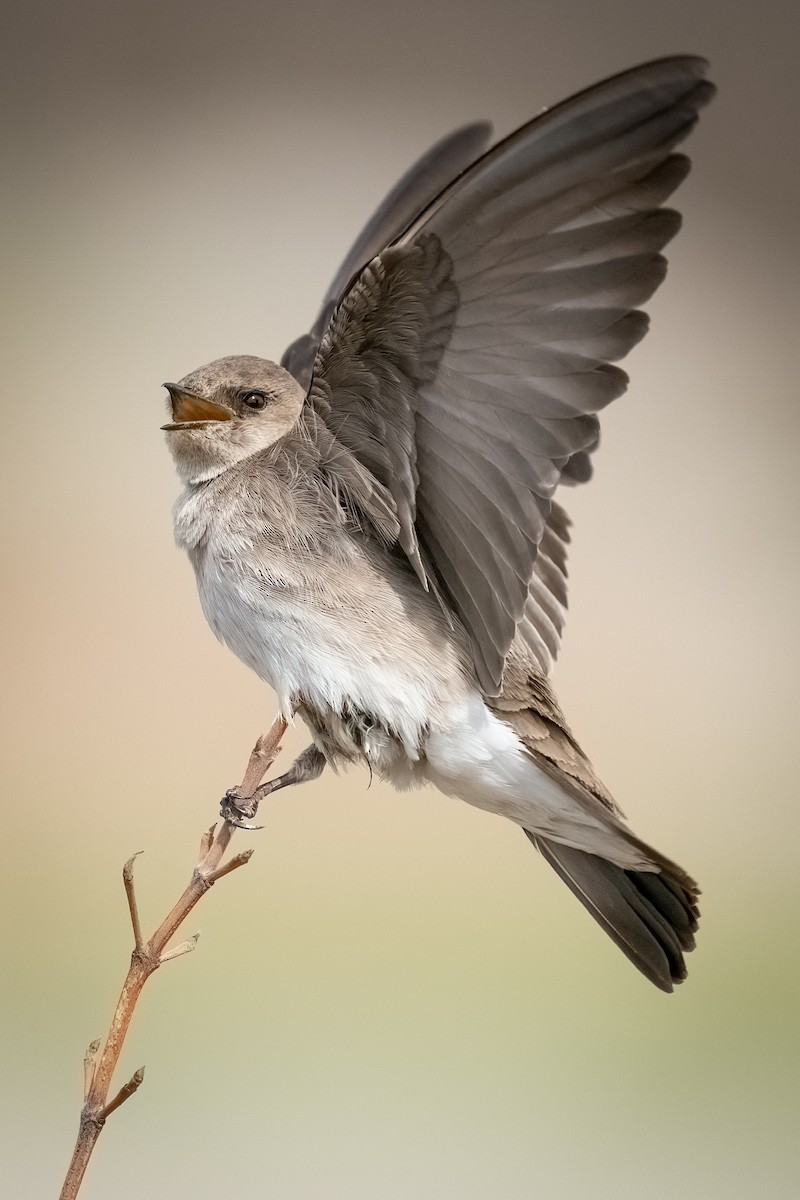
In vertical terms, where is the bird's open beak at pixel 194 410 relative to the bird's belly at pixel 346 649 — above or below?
above

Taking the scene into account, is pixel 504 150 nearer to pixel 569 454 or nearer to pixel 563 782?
pixel 569 454

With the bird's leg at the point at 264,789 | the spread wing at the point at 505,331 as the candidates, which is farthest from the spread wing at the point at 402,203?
the bird's leg at the point at 264,789

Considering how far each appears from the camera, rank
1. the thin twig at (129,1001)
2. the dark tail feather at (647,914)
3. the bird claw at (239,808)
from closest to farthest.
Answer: the thin twig at (129,1001), the bird claw at (239,808), the dark tail feather at (647,914)

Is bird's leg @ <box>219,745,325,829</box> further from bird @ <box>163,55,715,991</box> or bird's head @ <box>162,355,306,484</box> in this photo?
bird's head @ <box>162,355,306,484</box>

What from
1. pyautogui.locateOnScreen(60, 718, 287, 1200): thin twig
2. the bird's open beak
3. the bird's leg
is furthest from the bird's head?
pyautogui.locateOnScreen(60, 718, 287, 1200): thin twig

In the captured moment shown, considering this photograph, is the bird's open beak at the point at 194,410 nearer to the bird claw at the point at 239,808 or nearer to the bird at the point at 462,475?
the bird at the point at 462,475

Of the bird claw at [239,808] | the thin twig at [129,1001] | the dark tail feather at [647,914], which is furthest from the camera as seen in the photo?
the dark tail feather at [647,914]

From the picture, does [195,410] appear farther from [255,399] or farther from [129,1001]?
[129,1001]

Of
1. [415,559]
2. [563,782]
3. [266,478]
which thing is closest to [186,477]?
[266,478]
